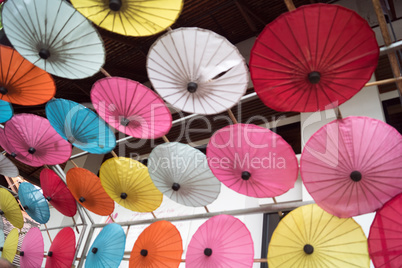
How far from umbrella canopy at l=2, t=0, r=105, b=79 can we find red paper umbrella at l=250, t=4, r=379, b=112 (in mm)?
1362

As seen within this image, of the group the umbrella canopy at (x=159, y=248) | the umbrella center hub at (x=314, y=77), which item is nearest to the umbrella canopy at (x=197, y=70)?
the umbrella center hub at (x=314, y=77)

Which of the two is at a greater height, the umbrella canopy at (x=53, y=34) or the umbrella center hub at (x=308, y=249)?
the umbrella canopy at (x=53, y=34)

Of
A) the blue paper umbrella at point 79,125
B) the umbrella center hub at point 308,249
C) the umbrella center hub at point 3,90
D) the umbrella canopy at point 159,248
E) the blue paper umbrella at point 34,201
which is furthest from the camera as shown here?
the blue paper umbrella at point 34,201

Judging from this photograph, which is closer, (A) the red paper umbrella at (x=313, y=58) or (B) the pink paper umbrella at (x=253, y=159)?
(A) the red paper umbrella at (x=313, y=58)

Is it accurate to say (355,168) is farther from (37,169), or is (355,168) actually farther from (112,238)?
(37,169)

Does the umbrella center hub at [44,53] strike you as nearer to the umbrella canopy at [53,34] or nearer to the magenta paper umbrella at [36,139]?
the umbrella canopy at [53,34]

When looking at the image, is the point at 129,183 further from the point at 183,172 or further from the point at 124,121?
the point at 124,121

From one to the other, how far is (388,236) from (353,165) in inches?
21.3

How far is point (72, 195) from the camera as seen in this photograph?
4254mm

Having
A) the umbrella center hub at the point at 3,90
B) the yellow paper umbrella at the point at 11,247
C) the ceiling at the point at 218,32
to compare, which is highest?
the ceiling at the point at 218,32

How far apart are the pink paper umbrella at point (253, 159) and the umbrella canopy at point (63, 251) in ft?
8.50

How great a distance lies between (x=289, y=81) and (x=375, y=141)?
0.79 metres

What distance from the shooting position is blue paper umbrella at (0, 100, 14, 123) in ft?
11.0

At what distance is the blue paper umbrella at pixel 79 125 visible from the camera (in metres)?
3.04
